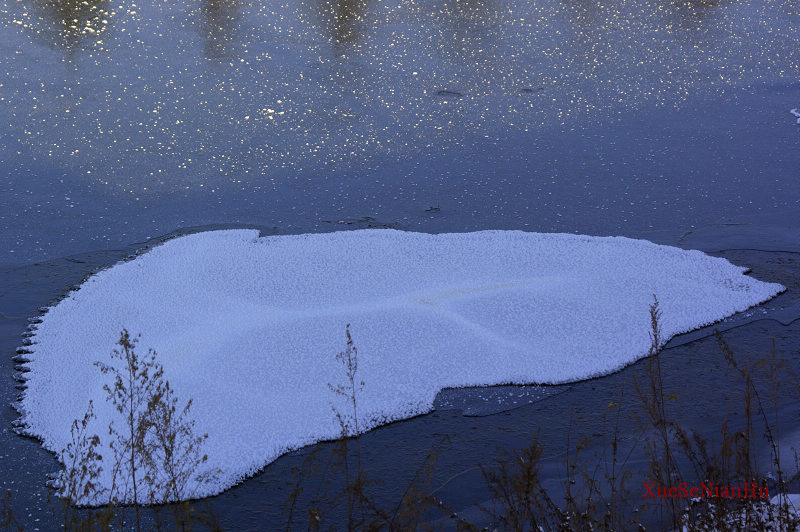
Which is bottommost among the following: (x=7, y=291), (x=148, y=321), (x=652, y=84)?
(x=148, y=321)

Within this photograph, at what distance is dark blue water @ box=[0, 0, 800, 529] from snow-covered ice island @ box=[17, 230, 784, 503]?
156 mm

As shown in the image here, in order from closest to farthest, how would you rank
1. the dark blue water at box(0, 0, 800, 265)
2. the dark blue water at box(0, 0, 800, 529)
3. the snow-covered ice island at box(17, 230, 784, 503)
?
the snow-covered ice island at box(17, 230, 784, 503) < the dark blue water at box(0, 0, 800, 529) < the dark blue water at box(0, 0, 800, 265)

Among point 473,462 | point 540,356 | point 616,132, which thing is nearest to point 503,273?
point 540,356

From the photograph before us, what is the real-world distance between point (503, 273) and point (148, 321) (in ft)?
5.32

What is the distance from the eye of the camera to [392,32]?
7.09 m

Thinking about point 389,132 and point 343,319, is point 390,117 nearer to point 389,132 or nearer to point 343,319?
point 389,132

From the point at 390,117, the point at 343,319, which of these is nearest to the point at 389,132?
the point at 390,117

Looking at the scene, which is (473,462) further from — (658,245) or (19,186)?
(19,186)

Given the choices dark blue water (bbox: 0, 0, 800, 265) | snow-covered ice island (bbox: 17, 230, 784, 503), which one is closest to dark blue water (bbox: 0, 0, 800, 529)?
dark blue water (bbox: 0, 0, 800, 265)

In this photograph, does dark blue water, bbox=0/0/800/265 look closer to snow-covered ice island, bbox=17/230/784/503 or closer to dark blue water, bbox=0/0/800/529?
dark blue water, bbox=0/0/800/529

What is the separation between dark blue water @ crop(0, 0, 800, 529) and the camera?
4258 millimetres

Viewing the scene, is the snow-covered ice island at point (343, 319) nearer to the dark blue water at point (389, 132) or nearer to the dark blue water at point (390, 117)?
the dark blue water at point (389, 132)

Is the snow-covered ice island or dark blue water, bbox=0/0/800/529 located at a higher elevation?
dark blue water, bbox=0/0/800/529

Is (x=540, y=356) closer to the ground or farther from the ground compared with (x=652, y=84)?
closer to the ground
